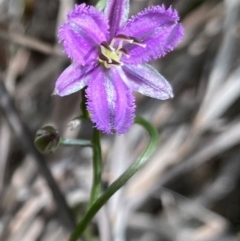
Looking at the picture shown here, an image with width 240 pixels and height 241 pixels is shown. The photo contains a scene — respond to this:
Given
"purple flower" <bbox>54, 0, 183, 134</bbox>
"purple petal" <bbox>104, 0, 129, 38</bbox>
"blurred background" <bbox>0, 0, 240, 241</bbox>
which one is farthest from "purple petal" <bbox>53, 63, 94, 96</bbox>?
"blurred background" <bbox>0, 0, 240, 241</bbox>

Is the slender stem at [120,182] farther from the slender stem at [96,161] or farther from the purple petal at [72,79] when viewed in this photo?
the purple petal at [72,79]

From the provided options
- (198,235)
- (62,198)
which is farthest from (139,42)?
(198,235)

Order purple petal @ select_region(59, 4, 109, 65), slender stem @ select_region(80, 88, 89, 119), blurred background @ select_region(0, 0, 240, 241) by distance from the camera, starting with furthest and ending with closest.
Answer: blurred background @ select_region(0, 0, 240, 241), slender stem @ select_region(80, 88, 89, 119), purple petal @ select_region(59, 4, 109, 65)

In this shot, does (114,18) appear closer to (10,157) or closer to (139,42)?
(139,42)

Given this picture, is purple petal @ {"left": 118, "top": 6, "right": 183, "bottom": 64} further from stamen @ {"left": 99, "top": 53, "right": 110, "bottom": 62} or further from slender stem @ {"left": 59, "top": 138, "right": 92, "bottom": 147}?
slender stem @ {"left": 59, "top": 138, "right": 92, "bottom": 147}

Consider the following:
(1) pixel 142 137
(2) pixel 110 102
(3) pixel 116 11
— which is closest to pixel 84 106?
(2) pixel 110 102
